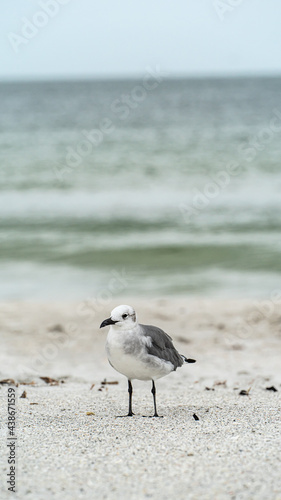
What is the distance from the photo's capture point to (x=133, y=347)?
397cm

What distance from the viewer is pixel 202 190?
61.6 feet

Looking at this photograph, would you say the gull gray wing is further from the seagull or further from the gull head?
the gull head

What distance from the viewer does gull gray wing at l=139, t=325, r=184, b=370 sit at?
413 cm

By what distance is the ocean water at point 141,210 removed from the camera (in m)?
11.1

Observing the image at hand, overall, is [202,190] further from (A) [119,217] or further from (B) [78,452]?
(B) [78,452]

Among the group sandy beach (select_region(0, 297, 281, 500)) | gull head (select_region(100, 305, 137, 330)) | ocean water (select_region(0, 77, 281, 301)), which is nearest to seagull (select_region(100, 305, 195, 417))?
gull head (select_region(100, 305, 137, 330))

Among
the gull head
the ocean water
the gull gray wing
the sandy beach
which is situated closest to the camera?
the sandy beach

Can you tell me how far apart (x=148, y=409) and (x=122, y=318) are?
41.9 inches

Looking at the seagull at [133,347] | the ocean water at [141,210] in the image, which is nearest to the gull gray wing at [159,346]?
the seagull at [133,347]

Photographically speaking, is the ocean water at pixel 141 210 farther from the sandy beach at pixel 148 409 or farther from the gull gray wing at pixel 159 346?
the gull gray wing at pixel 159 346

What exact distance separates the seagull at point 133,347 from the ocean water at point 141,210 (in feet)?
18.1

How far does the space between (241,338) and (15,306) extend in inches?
128

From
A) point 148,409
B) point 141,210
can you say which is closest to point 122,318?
point 148,409

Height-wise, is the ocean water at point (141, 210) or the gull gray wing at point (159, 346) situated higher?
the ocean water at point (141, 210)
